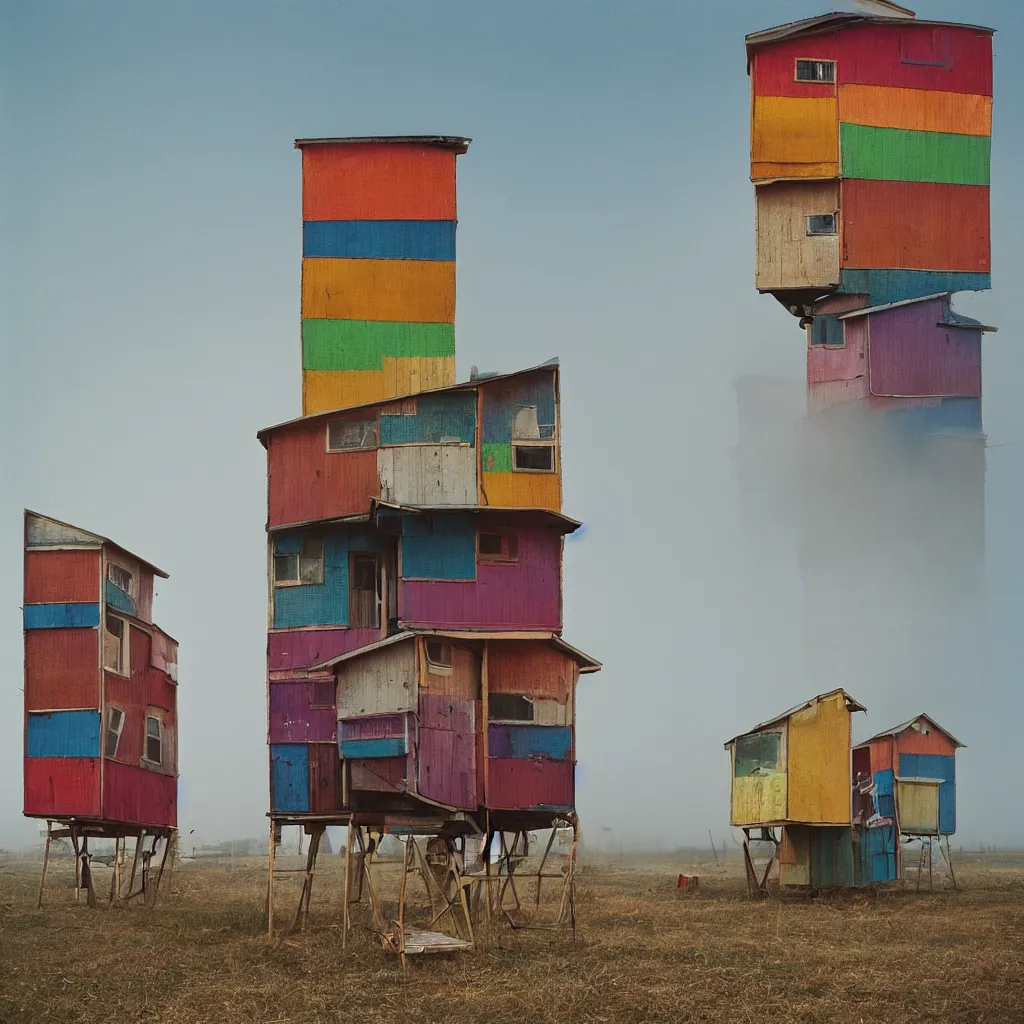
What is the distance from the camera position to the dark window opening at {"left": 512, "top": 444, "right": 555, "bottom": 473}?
106ft

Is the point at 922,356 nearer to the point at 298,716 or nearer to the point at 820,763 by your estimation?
the point at 820,763

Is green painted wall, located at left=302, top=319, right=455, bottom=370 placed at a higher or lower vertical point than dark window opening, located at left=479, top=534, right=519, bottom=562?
higher

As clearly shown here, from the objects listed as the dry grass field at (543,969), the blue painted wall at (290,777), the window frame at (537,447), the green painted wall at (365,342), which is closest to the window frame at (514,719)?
the blue painted wall at (290,777)

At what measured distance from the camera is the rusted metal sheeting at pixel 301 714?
107ft

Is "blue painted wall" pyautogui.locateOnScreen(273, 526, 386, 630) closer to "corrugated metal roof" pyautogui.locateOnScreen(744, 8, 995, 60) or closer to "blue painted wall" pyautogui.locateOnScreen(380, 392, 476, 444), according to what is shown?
"blue painted wall" pyautogui.locateOnScreen(380, 392, 476, 444)

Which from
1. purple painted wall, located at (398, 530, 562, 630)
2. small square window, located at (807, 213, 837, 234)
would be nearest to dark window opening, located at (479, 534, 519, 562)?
purple painted wall, located at (398, 530, 562, 630)

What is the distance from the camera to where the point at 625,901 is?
4356 centimetres

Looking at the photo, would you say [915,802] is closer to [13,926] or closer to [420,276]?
[420,276]

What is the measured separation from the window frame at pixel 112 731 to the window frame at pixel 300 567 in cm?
778

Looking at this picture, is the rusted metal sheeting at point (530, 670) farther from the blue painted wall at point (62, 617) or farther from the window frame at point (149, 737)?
the window frame at point (149, 737)

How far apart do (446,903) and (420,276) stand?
13.3 meters

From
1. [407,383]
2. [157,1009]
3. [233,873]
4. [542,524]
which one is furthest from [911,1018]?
[233,873]

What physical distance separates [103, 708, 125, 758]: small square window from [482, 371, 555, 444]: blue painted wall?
42.7 ft

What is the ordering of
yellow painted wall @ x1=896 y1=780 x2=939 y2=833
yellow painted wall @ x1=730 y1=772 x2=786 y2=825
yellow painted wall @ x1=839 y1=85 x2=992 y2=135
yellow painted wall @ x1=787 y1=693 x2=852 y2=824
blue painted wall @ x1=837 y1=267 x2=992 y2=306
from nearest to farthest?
yellow painted wall @ x1=839 y1=85 x2=992 y2=135 → blue painted wall @ x1=837 y1=267 x2=992 y2=306 → yellow painted wall @ x1=787 y1=693 x2=852 y2=824 → yellow painted wall @ x1=730 y1=772 x2=786 y2=825 → yellow painted wall @ x1=896 y1=780 x2=939 y2=833
